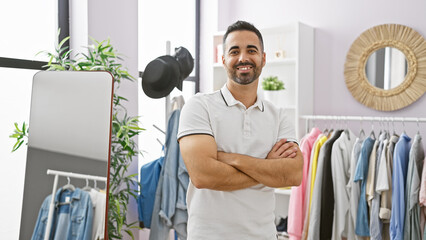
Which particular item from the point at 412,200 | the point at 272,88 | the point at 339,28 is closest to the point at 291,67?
the point at 272,88

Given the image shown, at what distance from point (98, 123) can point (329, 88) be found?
2291 mm

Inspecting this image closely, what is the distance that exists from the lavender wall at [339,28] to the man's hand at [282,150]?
188 cm

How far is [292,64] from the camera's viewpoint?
385 cm

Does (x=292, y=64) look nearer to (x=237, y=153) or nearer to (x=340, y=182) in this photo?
(x=340, y=182)

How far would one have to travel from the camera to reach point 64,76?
205cm

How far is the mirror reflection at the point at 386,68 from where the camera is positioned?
333cm

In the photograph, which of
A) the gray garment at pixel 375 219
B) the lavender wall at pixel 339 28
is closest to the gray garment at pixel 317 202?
the gray garment at pixel 375 219

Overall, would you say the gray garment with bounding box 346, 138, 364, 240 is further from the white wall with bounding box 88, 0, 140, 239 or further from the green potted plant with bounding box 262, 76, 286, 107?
the white wall with bounding box 88, 0, 140, 239

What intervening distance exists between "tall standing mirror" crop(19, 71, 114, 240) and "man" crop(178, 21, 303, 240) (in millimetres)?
458

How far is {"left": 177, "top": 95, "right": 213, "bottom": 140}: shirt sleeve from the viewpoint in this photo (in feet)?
5.65

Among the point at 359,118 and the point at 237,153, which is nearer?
the point at 237,153

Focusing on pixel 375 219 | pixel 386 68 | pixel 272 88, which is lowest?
pixel 375 219

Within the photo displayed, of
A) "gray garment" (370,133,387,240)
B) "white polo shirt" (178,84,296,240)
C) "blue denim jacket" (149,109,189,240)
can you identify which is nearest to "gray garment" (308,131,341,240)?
"gray garment" (370,133,387,240)

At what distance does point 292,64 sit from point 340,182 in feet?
4.09
